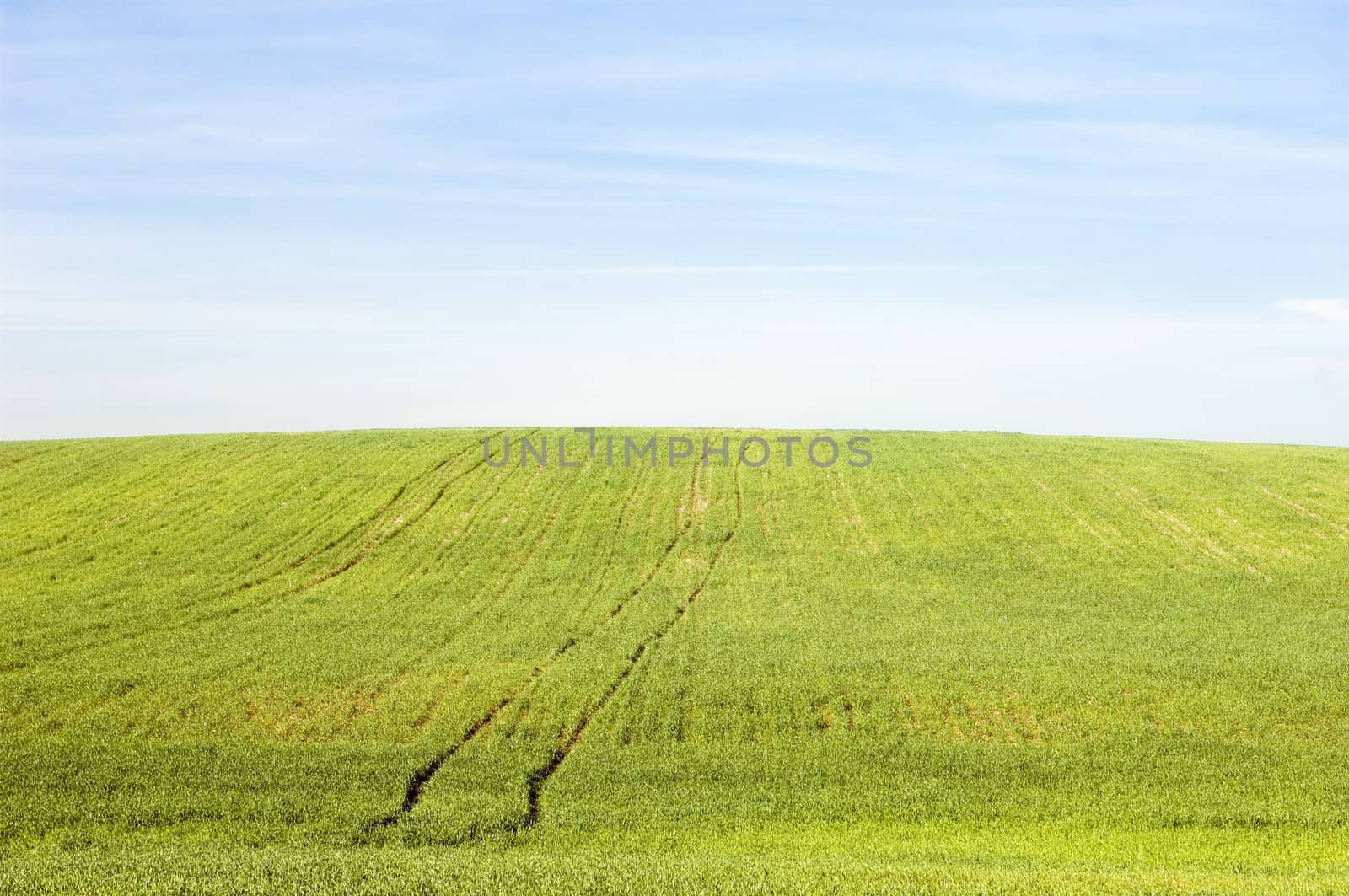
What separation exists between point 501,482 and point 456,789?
3463cm

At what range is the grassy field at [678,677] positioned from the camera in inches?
712

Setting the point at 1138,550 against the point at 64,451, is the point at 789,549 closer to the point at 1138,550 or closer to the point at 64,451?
the point at 1138,550

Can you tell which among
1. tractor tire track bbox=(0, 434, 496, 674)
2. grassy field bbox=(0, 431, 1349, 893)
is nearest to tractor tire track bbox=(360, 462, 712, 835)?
grassy field bbox=(0, 431, 1349, 893)

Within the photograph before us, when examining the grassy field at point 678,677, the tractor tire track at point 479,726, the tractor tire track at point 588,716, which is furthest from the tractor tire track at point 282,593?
the tractor tire track at point 588,716

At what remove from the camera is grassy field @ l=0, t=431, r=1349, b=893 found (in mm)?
18078

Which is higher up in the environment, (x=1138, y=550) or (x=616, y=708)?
(x=1138, y=550)

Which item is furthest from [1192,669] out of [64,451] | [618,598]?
[64,451]

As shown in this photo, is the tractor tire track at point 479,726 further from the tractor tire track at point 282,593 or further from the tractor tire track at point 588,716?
the tractor tire track at point 282,593

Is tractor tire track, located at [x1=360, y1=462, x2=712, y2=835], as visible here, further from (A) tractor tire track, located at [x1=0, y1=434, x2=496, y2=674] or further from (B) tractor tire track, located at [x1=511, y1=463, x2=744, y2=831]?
(A) tractor tire track, located at [x1=0, y1=434, x2=496, y2=674]

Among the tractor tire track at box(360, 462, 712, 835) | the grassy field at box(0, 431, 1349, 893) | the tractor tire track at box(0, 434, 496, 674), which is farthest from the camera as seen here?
the tractor tire track at box(0, 434, 496, 674)

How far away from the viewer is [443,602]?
38.3m

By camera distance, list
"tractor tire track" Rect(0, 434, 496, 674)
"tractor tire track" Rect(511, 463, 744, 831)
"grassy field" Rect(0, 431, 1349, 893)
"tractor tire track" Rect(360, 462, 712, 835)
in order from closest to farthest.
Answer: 1. "grassy field" Rect(0, 431, 1349, 893)
2. "tractor tire track" Rect(360, 462, 712, 835)
3. "tractor tire track" Rect(511, 463, 744, 831)
4. "tractor tire track" Rect(0, 434, 496, 674)

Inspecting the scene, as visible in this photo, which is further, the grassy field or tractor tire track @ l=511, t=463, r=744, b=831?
tractor tire track @ l=511, t=463, r=744, b=831

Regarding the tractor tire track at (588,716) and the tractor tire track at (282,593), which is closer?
the tractor tire track at (588,716)
